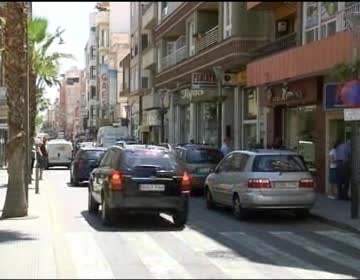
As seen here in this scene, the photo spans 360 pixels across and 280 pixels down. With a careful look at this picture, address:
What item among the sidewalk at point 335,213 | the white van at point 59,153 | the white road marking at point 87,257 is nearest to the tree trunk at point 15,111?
the white road marking at point 87,257

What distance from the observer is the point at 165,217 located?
17406 millimetres

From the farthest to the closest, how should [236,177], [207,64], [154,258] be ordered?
[207,64] < [236,177] < [154,258]

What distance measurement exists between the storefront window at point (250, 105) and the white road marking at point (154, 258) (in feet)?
59.2

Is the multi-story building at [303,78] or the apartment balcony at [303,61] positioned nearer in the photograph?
the apartment balcony at [303,61]

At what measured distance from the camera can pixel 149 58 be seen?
55188 millimetres

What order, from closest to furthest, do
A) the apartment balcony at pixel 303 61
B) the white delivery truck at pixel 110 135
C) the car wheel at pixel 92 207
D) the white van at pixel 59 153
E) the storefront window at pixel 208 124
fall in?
1. the car wheel at pixel 92 207
2. the apartment balcony at pixel 303 61
3. the storefront window at pixel 208 124
4. the white van at pixel 59 153
5. the white delivery truck at pixel 110 135

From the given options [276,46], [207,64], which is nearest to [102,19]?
[207,64]

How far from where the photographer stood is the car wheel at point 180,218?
15.4 m

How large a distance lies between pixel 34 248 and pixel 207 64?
20.6 meters

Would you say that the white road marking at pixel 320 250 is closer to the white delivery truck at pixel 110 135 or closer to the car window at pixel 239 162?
the car window at pixel 239 162

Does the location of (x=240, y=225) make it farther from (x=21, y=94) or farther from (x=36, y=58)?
(x=36, y=58)

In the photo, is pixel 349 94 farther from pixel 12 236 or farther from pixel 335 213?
pixel 12 236

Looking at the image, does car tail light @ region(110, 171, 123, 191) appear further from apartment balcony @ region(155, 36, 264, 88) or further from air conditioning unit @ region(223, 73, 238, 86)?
air conditioning unit @ region(223, 73, 238, 86)

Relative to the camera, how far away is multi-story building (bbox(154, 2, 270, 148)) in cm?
2888
